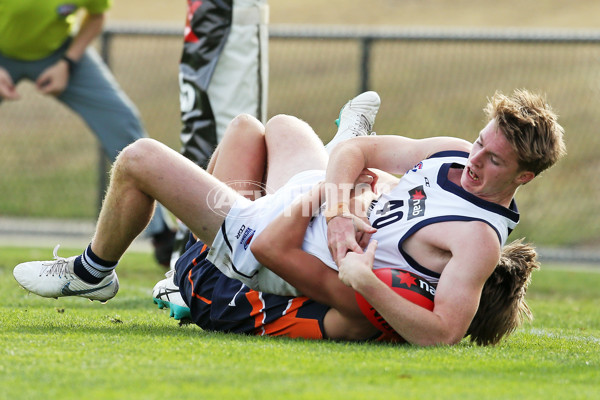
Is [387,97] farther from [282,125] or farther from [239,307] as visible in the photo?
[239,307]

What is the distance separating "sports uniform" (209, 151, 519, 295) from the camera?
3.88m

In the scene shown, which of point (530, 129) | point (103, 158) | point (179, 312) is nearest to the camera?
point (530, 129)

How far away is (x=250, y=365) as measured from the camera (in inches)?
127

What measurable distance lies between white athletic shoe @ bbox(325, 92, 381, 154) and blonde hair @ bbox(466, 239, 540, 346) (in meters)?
1.34

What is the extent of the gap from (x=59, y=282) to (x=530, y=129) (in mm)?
2191

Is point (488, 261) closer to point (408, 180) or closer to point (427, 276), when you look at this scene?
point (427, 276)

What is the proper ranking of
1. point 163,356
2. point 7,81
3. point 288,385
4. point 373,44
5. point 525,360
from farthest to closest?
point 373,44
point 7,81
point 525,360
point 163,356
point 288,385

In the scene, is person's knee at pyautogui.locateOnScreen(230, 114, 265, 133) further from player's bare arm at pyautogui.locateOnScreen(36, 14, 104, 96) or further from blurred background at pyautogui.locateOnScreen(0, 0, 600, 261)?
blurred background at pyautogui.locateOnScreen(0, 0, 600, 261)

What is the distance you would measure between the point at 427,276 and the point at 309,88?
25.9 feet

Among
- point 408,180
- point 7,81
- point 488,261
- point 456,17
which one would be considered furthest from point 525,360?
point 456,17

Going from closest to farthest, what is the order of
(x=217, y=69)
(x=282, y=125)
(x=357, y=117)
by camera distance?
(x=282, y=125) < (x=357, y=117) < (x=217, y=69)

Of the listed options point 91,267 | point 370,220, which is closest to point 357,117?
point 370,220

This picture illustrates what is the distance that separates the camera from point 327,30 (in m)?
9.84

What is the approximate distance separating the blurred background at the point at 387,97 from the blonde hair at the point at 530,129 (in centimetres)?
527
